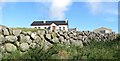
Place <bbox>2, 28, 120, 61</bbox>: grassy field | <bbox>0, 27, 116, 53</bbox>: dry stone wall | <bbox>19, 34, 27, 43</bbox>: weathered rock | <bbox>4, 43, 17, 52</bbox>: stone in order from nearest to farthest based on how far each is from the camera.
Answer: <bbox>2, 28, 120, 61</bbox>: grassy field → <bbox>4, 43, 17, 52</bbox>: stone → <bbox>0, 27, 116, 53</bbox>: dry stone wall → <bbox>19, 34, 27, 43</bbox>: weathered rock

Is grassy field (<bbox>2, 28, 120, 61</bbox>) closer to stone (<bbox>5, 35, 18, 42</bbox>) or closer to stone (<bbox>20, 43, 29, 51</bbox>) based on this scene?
stone (<bbox>20, 43, 29, 51</bbox>)

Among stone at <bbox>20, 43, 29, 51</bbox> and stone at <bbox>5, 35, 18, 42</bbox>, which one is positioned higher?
stone at <bbox>5, 35, 18, 42</bbox>

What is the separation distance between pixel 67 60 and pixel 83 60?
0.62 metres

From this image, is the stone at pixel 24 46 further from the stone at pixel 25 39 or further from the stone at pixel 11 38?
the stone at pixel 11 38

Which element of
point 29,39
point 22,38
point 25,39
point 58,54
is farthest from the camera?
point 29,39

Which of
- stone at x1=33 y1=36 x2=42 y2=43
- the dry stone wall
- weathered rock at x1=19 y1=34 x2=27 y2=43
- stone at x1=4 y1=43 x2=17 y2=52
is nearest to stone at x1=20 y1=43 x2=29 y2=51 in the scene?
the dry stone wall

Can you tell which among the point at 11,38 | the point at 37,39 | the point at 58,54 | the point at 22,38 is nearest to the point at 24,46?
the point at 22,38

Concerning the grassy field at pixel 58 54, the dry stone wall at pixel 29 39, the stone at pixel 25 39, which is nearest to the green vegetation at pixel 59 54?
the grassy field at pixel 58 54

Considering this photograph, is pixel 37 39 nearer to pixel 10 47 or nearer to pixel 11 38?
pixel 11 38

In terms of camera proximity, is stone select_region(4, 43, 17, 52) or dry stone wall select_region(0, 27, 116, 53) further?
dry stone wall select_region(0, 27, 116, 53)

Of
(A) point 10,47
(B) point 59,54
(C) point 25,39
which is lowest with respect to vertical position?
(B) point 59,54

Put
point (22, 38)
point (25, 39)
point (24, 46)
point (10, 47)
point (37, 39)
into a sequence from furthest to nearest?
point (37, 39) < point (25, 39) < point (22, 38) < point (24, 46) < point (10, 47)

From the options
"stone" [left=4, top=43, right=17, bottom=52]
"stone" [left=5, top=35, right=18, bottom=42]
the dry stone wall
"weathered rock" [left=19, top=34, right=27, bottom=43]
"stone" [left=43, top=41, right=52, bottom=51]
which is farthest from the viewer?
"stone" [left=43, top=41, right=52, bottom=51]

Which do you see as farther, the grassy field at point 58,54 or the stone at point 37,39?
the stone at point 37,39
